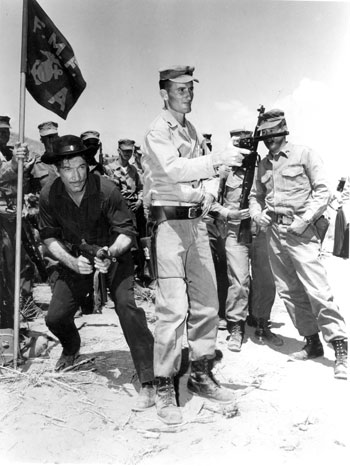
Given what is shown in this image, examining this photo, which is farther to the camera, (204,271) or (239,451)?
(204,271)

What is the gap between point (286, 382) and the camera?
403 cm

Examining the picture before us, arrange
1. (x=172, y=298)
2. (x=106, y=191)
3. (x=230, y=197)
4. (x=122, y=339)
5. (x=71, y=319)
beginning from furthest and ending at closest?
1. (x=230, y=197)
2. (x=122, y=339)
3. (x=71, y=319)
4. (x=106, y=191)
5. (x=172, y=298)

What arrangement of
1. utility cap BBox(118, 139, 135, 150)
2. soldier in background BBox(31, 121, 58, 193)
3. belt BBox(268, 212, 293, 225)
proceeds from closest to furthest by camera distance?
1. belt BBox(268, 212, 293, 225)
2. soldier in background BBox(31, 121, 58, 193)
3. utility cap BBox(118, 139, 135, 150)

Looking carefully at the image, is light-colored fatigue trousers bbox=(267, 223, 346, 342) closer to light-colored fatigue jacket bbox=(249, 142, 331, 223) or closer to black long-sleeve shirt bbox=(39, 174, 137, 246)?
light-colored fatigue jacket bbox=(249, 142, 331, 223)

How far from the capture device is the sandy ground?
116 inches

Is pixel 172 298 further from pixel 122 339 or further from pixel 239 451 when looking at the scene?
pixel 122 339

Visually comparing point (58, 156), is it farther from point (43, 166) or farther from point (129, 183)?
point (129, 183)

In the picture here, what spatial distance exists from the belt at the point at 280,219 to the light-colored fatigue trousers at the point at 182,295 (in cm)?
111

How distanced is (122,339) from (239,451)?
2465 mm

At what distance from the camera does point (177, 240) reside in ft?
12.2

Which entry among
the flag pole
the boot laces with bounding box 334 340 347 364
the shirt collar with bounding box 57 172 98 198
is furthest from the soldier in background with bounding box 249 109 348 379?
the flag pole

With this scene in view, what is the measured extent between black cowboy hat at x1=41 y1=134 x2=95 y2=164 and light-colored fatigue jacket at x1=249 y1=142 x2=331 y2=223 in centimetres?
199

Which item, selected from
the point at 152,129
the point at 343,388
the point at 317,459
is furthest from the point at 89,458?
the point at 152,129

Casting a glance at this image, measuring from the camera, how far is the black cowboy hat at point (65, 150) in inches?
150
